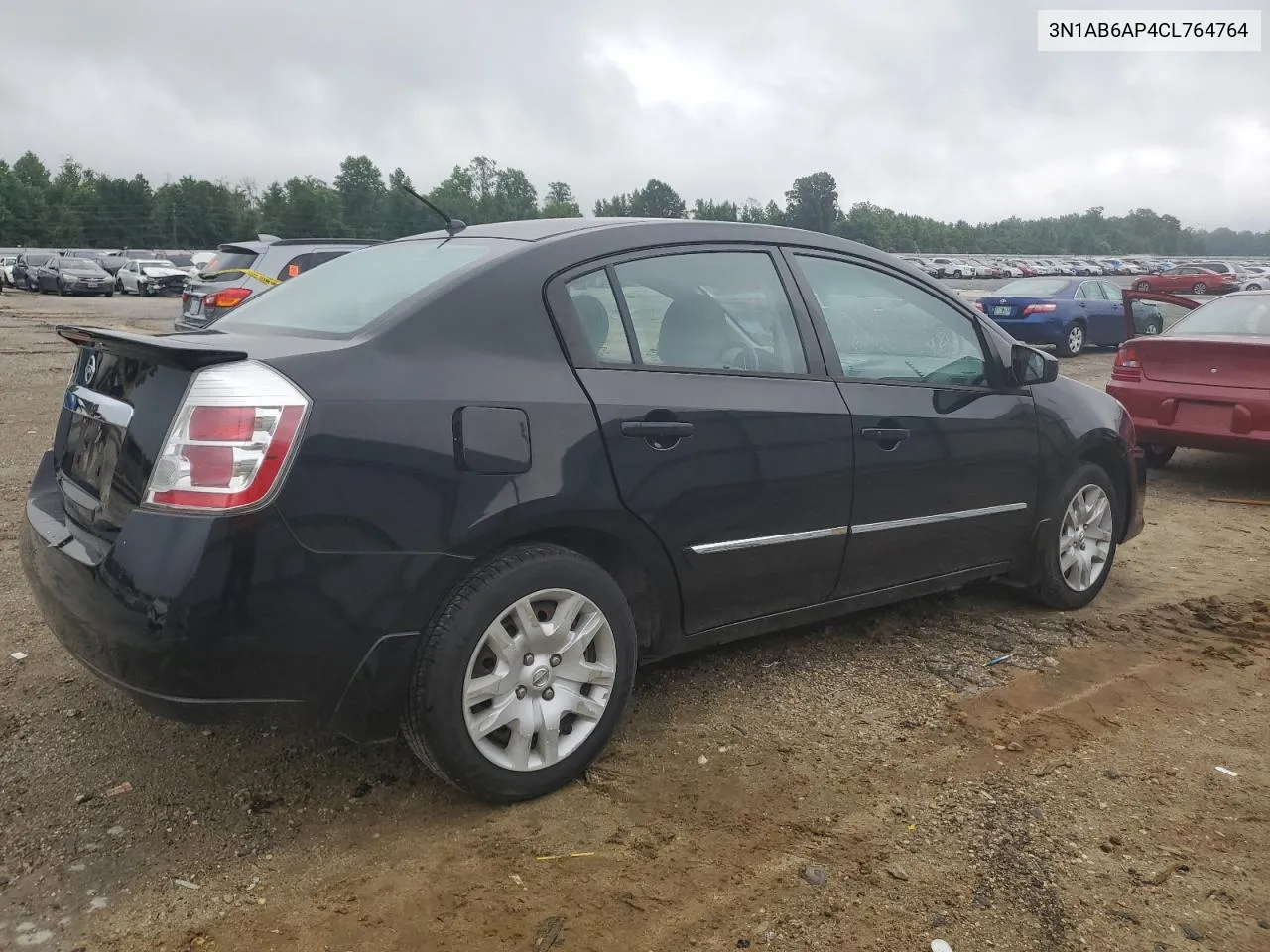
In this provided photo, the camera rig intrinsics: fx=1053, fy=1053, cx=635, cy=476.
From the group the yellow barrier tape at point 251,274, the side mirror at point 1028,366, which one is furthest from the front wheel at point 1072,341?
the side mirror at point 1028,366

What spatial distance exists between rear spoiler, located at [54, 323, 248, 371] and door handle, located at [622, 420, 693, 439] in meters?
1.06

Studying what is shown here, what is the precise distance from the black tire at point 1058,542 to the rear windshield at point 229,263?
9787mm

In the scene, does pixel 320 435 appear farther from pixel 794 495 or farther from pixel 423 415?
pixel 794 495

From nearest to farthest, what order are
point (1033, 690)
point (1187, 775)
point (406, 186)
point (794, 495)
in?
point (1187, 775) < point (794, 495) < point (1033, 690) < point (406, 186)

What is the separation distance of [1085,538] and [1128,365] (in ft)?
11.7

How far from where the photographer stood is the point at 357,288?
3324mm

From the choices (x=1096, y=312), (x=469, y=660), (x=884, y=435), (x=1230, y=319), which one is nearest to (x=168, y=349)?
(x=469, y=660)

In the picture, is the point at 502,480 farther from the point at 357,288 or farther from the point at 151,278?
the point at 151,278

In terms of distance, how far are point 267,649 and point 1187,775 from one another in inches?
105

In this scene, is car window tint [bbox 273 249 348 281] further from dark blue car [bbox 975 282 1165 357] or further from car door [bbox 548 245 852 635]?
dark blue car [bbox 975 282 1165 357]

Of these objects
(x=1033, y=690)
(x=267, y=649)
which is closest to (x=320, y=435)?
(x=267, y=649)

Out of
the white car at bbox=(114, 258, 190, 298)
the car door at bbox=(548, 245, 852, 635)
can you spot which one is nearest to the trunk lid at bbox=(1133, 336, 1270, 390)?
the car door at bbox=(548, 245, 852, 635)

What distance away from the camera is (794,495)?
346 centimetres

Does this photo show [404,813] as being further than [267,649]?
Yes
